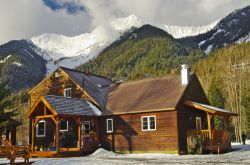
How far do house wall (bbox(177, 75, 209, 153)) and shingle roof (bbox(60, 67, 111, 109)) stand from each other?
23.9 ft

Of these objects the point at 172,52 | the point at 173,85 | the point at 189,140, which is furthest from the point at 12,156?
the point at 172,52


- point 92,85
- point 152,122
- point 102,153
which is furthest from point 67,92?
point 152,122

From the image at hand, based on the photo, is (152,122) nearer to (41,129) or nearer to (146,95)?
(146,95)

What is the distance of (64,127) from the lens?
33062 millimetres

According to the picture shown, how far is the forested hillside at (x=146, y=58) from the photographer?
15248 cm

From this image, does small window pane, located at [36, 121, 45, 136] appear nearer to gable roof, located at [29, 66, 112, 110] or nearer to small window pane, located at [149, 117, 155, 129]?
gable roof, located at [29, 66, 112, 110]

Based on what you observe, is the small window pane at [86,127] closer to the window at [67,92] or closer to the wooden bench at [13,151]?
the window at [67,92]

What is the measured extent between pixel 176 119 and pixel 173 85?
3.98 meters

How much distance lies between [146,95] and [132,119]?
2598 millimetres

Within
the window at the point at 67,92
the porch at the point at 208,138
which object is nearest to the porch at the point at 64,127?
the window at the point at 67,92

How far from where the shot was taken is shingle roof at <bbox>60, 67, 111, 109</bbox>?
34406 millimetres

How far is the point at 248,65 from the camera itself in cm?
6850

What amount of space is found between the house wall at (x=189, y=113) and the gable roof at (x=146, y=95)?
0.79 meters

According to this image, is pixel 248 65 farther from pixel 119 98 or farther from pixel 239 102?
pixel 119 98
